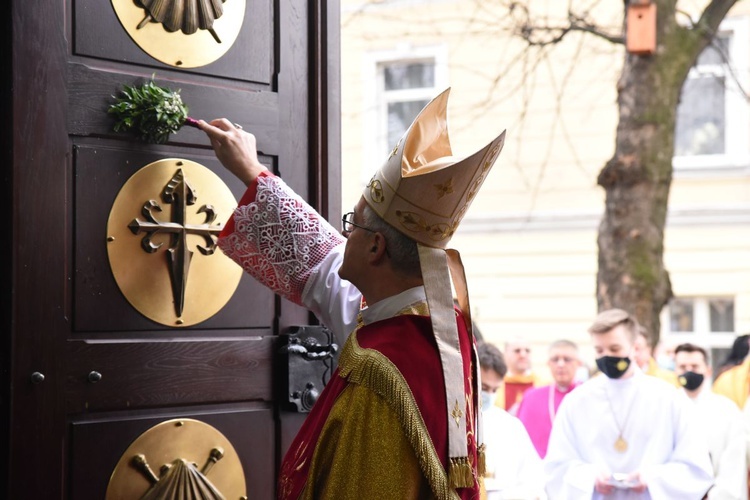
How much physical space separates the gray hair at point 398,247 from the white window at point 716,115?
992 cm

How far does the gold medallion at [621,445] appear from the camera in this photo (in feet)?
20.0

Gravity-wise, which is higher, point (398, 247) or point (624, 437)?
point (398, 247)

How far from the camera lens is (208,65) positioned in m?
3.51

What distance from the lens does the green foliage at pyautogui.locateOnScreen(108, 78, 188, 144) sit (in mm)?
3250

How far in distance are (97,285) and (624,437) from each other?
3.74m

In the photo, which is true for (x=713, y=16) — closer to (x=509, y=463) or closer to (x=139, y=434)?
(x=509, y=463)

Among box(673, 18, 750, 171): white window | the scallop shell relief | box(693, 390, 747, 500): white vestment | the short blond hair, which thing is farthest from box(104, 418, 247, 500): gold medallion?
box(673, 18, 750, 171): white window

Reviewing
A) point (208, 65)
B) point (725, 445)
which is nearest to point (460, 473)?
point (208, 65)

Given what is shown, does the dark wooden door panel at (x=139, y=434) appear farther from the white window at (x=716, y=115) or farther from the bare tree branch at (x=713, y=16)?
the white window at (x=716, y=115)

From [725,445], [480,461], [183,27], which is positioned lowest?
[725,445]

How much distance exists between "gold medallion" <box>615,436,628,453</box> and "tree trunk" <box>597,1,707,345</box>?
6.18 feet

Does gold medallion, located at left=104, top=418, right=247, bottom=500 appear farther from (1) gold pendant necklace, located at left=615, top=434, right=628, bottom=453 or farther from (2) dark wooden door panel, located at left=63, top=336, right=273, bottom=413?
(1) gold pendant necklace, located at left=615, top=434, right=628, bottom=453

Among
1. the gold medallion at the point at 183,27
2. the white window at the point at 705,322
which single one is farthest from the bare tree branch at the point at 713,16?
the gold medallion at the point at 183,27

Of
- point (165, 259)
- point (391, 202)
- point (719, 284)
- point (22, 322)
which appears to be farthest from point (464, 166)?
point (719, 284)
